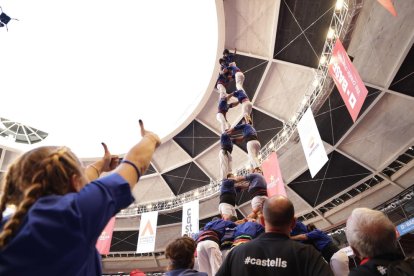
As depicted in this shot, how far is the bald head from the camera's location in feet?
8.63

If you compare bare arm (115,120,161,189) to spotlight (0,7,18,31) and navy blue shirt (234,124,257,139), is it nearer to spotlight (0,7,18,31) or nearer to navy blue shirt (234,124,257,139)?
navy blue shirt (234,124,257,139)

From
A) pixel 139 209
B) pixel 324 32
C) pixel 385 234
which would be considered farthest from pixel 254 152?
pixel 139 209

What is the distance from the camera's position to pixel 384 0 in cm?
635

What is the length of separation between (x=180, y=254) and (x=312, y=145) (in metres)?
7.81

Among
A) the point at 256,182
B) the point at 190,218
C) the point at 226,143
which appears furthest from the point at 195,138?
the point at 256,182

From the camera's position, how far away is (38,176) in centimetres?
126

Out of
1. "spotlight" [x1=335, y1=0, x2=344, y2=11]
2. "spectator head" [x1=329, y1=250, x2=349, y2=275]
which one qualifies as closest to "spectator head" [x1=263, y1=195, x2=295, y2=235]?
"spectator head" [x1=329, y1=250, x2=349, y2=275]

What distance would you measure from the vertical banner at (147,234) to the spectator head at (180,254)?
14413mm

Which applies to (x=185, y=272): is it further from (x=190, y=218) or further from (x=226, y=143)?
(x=190, y=218)

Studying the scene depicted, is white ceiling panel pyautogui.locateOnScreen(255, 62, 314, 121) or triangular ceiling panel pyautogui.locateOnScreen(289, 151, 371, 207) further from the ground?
white ceiling panel pyautogui.locateOnScreen(255, 62, 314, 121)

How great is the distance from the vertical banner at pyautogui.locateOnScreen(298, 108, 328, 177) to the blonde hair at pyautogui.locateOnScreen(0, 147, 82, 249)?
8561 millimetres

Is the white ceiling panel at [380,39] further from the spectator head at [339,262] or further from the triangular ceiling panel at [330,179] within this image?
the spectator head at [339,262]

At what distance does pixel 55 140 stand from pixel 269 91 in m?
15.0

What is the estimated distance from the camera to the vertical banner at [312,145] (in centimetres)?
910
